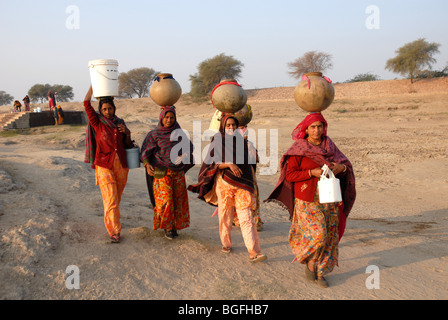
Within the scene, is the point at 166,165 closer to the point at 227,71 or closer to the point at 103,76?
the point at 103,76

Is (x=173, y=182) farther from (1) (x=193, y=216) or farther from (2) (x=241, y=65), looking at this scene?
(2) (x=241, y=65)

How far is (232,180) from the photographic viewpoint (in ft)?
12.5

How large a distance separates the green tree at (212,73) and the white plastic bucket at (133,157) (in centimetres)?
3174

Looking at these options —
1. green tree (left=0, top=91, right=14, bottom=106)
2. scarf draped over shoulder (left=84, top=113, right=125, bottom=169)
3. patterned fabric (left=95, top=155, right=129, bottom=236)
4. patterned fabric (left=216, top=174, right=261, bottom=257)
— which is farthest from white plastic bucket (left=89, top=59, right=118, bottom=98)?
green tree (left=0, top=91, right=14, bottom=106)

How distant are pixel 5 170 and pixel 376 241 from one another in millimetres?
5340

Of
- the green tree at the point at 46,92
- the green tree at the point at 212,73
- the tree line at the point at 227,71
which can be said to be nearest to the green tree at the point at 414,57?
the tree line at the point at 227,71

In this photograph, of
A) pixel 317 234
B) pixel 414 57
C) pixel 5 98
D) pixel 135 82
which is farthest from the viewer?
pixel 5 98

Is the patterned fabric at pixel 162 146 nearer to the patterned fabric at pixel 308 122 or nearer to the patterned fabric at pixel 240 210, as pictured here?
the patterned fabric at pixel 240 210

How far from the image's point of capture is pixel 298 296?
3186 millimetres

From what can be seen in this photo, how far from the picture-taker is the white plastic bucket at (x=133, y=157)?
13.6 ft

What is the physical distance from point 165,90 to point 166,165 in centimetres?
88

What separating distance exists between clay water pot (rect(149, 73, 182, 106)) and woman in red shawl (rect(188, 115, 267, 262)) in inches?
31.6

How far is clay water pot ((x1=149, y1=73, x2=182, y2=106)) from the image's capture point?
4.27 m

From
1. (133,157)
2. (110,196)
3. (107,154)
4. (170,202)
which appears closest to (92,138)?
(107,154)
